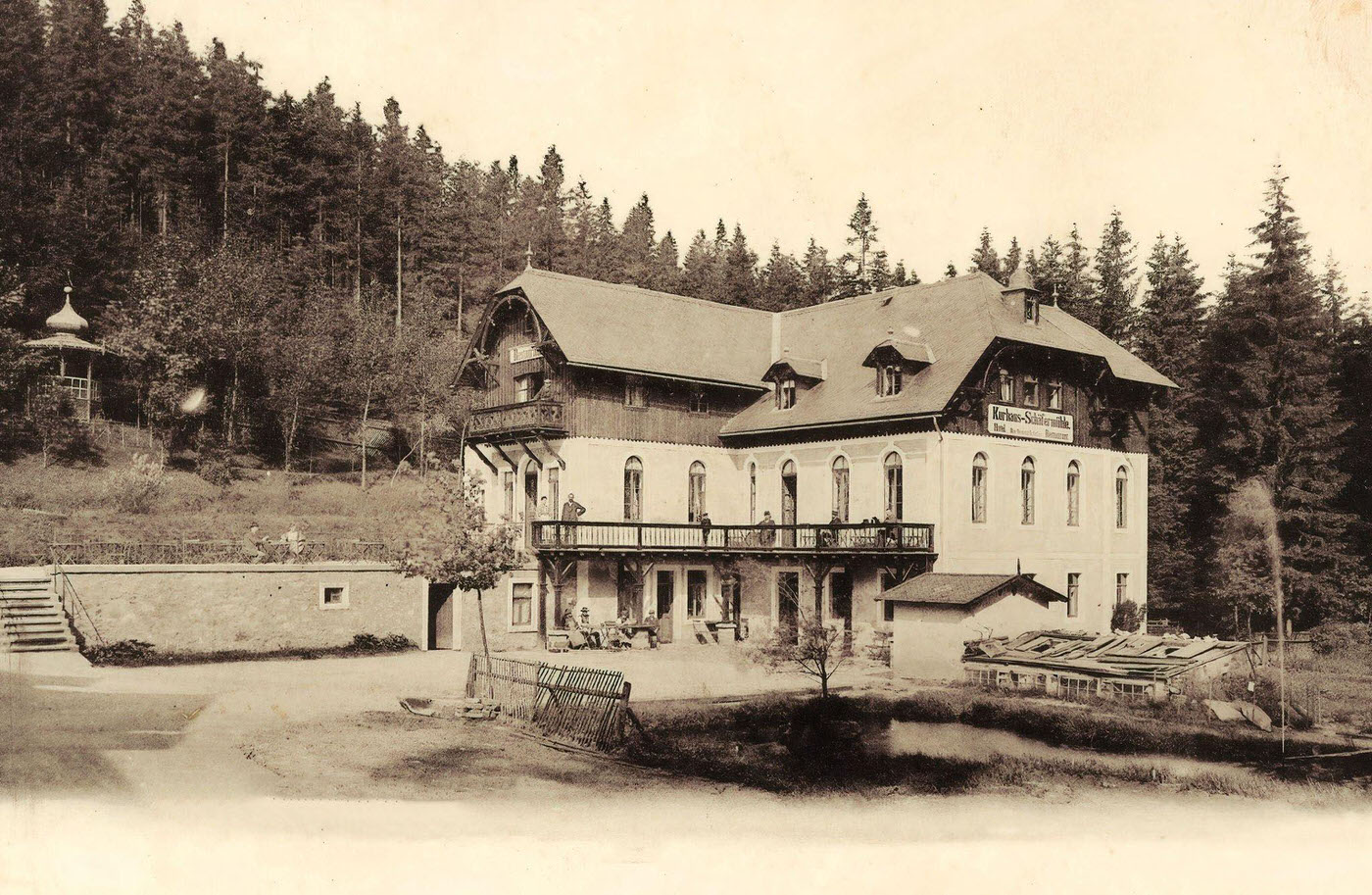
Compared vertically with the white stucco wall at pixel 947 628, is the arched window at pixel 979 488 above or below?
above

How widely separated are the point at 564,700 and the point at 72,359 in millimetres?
39939

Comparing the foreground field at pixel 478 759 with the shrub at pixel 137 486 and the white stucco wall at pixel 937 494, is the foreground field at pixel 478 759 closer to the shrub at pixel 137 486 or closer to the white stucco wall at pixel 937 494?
the white stucco wall at pixel 937 494

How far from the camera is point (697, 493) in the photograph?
38719 millimetres

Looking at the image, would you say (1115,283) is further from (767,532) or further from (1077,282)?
(767,532)

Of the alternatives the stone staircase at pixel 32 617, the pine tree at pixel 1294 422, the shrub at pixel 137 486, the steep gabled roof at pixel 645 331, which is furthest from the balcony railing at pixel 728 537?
the pine tree at pixel 1294 422

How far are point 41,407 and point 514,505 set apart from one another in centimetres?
2026

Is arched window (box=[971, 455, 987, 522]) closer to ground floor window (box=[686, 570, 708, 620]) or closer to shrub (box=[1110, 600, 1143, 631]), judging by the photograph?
shrub (box=[1110, 600, 1143, 631])

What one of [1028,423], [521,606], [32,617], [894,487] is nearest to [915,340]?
[1028,423]

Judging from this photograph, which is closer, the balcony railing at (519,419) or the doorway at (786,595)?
the doorway at (786,595)

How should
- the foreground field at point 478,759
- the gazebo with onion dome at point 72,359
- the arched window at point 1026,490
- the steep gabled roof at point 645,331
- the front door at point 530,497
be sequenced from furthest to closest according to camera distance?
1. the gazebo with onion dome at point 72,359
2. the front door at point 530,497
3. the steep gabled roof at point 645,331
4. the arched window at point 1026,490
5. the foreground field at point 478,759

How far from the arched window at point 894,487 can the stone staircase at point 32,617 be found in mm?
21873

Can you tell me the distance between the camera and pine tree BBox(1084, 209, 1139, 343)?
199 ft

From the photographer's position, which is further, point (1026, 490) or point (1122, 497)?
point (1122, 497)

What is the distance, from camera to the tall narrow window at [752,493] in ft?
126
